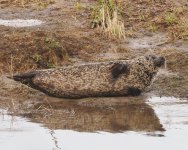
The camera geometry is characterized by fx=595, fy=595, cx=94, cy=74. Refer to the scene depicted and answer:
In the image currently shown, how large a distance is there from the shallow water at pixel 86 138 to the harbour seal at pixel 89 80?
1.39 metres

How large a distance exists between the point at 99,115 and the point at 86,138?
1431mm

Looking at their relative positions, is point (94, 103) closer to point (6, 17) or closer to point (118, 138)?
point (118, 138)

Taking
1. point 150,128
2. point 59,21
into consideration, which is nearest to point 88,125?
point 150,128

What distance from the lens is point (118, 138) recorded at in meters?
7.07

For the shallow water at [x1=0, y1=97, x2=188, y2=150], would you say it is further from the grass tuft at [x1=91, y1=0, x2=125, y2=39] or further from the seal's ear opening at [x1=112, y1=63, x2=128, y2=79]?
the grass tuft at [x1=91, y1=0, x2=125, y2=39]

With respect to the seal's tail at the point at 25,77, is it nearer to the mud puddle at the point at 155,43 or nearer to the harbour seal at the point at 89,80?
the harbour seal at the point at 89,80

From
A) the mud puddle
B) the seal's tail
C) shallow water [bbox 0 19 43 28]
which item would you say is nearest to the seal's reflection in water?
the seal's tail

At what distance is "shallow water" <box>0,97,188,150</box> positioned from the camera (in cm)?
670

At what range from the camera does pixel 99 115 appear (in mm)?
8492

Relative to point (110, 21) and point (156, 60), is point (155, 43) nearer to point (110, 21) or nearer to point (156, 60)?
point (110, 21)

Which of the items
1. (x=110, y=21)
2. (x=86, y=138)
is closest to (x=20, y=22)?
(x=110, y=21)

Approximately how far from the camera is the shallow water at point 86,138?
22.0ft

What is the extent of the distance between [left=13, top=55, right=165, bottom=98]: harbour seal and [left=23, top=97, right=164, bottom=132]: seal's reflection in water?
161 mm

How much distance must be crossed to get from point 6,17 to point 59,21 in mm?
1536
